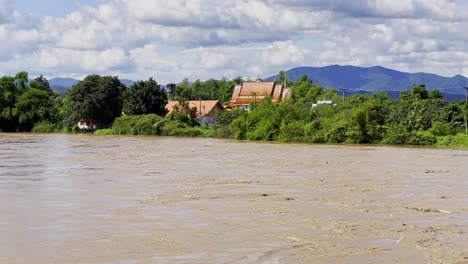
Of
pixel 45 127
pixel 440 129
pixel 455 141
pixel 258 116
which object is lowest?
pixel 455 141

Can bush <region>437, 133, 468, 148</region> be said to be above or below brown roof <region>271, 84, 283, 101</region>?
below

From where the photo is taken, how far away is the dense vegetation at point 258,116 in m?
51.8

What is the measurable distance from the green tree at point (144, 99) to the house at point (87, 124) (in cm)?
396

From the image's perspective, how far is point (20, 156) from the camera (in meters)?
33.2

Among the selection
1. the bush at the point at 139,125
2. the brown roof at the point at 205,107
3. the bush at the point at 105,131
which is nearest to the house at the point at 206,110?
the brown roof at the point at 205,107

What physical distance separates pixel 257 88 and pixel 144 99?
24243mm

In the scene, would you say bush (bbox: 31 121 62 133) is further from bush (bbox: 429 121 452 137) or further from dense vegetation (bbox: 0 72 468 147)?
bush (bbox: 429 121 452 137)

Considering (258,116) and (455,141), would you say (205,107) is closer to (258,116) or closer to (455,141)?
(258,116)

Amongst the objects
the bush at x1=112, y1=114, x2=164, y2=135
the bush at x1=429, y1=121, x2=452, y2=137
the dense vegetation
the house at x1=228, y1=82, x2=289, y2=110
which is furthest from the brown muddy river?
the house at x1=228, y1=82, x2=289, y2=110

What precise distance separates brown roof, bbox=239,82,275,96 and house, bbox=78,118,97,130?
77.9 ft

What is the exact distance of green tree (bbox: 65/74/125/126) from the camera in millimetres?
71500

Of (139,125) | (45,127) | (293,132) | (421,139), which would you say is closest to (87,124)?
(45,127)

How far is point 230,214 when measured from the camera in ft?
47.7

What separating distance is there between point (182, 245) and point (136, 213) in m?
3.59
